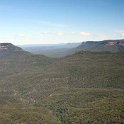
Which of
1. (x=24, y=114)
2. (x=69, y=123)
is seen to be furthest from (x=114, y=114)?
(x=24, y=114)

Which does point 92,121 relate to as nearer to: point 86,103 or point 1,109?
point 86,103

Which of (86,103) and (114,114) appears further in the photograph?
(86,103)

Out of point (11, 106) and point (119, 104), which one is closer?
point (119, 104)

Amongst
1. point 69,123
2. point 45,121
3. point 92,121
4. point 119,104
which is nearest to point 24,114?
point 45,121

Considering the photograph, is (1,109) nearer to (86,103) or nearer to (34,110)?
(34,110)

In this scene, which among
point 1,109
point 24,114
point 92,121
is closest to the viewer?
point 92,121

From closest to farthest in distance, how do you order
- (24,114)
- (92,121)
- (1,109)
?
(92,121) < (24,114) < (1,109)

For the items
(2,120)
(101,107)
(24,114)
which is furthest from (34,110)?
(101,107)
